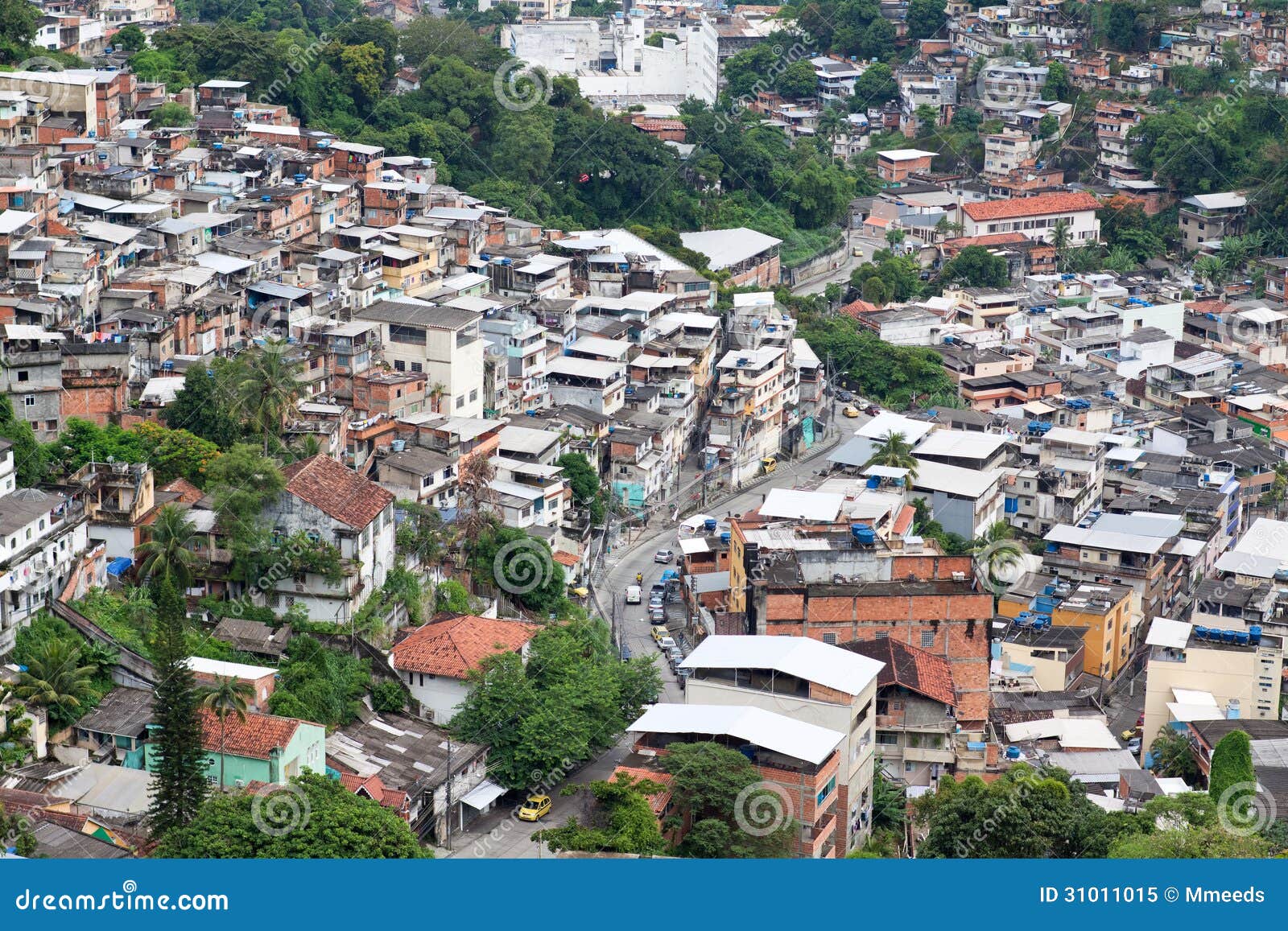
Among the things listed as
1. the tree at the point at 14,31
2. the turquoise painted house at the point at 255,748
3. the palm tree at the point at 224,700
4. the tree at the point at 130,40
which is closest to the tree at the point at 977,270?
the tree at the point at 130,40

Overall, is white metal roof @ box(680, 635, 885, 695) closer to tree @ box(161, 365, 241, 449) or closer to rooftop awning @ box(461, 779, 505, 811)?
rooftop awning @ box(461, 779, 505, 811)

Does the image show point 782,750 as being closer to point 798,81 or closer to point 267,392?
point 267,392

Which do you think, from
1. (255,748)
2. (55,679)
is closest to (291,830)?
(255,748)

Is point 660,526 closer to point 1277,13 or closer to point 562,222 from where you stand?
point 562,222

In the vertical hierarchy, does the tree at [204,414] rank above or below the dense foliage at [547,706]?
above

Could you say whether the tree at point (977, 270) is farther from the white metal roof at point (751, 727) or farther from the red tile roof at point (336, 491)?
the white metal roof at point (751, 727)

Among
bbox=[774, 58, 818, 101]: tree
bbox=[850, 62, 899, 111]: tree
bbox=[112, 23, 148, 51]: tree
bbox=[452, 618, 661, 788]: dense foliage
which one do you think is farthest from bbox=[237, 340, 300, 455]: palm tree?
bbox=[850, 62, 899, 111]: tree

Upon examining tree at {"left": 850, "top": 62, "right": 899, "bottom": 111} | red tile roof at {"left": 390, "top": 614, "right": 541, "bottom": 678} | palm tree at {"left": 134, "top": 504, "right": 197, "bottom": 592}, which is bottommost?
red tile roof at {"left": 390, "top": 614, "right": 541, "bottom": 678}
